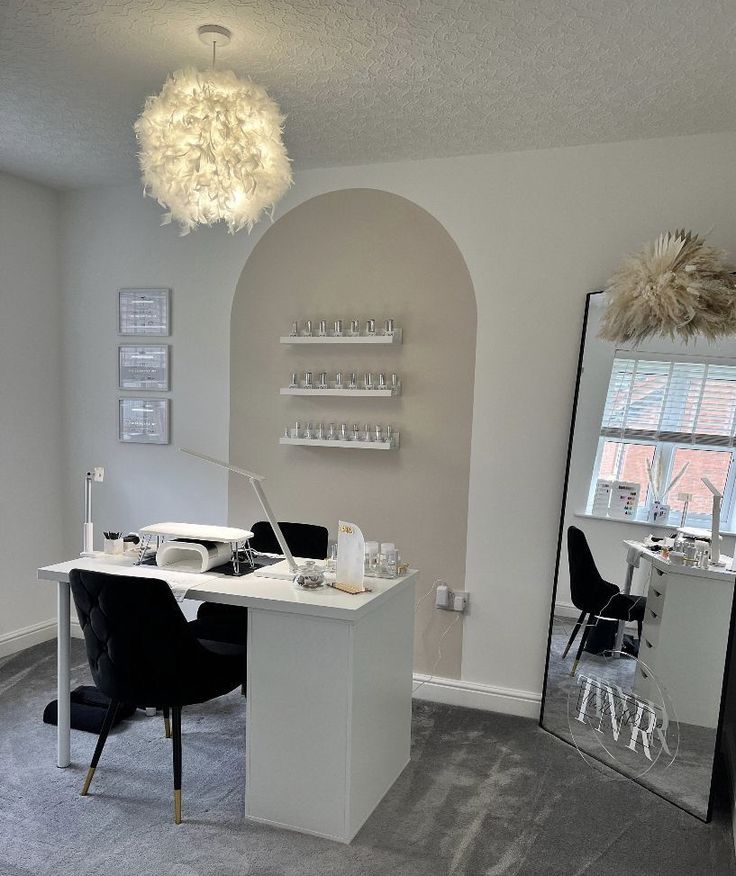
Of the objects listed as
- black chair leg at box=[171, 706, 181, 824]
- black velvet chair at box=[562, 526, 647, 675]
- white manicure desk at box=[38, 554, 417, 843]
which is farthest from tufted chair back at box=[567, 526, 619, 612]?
black chair leg at box=[171, 706, 181, 824]

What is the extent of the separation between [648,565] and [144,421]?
112 inches

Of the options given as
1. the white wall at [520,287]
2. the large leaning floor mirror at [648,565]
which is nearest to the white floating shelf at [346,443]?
the white wall at [520,287]

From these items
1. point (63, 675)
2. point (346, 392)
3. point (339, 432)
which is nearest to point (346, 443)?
point (339, 432)

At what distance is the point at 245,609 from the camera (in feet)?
10.9

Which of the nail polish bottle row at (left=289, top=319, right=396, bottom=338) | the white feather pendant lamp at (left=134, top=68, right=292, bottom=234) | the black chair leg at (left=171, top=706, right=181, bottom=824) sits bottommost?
the black chair leg at (left=171, top=706, right=181, bottom=824)

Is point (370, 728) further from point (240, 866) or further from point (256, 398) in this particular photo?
point (256, 398)

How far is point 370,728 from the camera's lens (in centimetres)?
259

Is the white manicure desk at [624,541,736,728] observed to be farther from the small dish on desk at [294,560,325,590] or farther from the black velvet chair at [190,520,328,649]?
the black velvet chair at [190,520,328,649]

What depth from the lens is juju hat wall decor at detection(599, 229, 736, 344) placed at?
290cm

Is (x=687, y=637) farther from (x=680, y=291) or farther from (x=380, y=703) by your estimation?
(x=680, y=291)

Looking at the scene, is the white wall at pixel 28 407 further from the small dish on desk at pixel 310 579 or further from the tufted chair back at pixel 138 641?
the small dish on desk at pixel 310 579

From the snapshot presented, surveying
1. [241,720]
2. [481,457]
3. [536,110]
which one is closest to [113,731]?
[241,720]

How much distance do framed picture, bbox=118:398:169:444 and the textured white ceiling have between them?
1.43m

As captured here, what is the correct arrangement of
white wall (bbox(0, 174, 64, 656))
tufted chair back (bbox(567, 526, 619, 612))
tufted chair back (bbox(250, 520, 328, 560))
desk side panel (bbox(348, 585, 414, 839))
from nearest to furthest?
desk side panel (bbox(348, 585, 414, 839)), tufted chair back (bbox(567, 526, 619, 612)), tufted chair back (bbox(250, 520, 328, 560)), white wall (bbox(0, 174, 64, 656))
